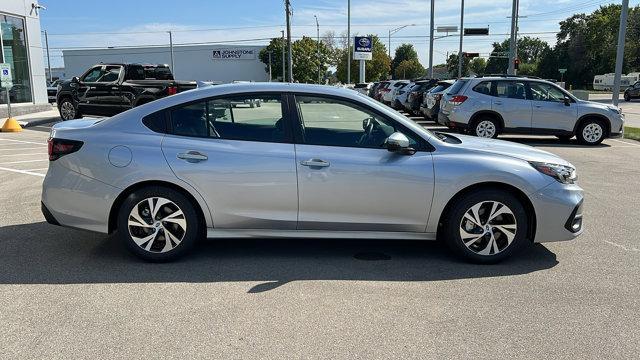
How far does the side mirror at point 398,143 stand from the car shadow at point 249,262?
104cm

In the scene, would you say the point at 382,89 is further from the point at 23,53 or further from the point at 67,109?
the point at 23,53

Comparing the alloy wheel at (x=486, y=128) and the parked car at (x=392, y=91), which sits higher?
the parked car at (x=392, y=91)

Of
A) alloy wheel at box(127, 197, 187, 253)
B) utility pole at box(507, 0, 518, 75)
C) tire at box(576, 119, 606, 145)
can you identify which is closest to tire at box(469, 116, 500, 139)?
tire at box(576, 119, 606, 145)

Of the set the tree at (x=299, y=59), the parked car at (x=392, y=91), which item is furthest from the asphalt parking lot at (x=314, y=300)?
the tree at (x=299, y=59)

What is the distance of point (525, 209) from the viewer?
4.91 m

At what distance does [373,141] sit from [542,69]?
332 feet

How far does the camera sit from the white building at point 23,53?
2103 centimetres

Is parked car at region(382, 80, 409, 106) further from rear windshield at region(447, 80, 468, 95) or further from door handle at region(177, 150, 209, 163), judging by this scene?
door handle at region(177, 150, 209, 163)

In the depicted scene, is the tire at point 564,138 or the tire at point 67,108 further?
the tire at point 67,108

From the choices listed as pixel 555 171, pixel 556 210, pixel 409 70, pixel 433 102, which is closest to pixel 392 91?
pixel 433 102

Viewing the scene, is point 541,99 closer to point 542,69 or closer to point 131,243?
point 131,243

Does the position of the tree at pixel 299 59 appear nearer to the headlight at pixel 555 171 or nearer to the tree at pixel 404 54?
the tree at pixel 404 54

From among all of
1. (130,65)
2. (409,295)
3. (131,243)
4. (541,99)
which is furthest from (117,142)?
(130,65)

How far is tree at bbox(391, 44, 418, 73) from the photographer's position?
13907 cm
